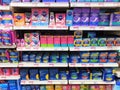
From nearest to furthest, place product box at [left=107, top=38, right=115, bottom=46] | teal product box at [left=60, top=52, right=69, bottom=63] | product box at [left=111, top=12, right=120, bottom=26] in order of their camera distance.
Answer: product box at [left=111, top=12, right=120, bottom=26] < product box at [left=107, top=38, right=115, bottom=46] < teal product box at [left=60, top=52, right=69, bottom=63]

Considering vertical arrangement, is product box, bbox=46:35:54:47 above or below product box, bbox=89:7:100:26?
below

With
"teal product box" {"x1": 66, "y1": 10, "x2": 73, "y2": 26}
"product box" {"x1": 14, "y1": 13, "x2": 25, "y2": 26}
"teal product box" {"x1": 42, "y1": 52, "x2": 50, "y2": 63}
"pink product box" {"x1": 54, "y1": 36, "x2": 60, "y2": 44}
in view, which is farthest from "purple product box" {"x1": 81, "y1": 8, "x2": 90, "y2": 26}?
"product box" {"x1": 14, "y1": 13, "x2": 25, "y2": 26}

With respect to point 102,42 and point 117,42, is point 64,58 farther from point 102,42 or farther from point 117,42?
point 117,42

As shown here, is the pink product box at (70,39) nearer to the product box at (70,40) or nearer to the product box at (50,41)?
the product box at (70,40)

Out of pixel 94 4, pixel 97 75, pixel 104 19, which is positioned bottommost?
pixel 97 75

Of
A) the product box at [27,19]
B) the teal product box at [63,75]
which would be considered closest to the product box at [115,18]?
the teal product box at [63,75]

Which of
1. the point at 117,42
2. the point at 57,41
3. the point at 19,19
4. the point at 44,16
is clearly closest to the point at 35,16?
the point at 44,16

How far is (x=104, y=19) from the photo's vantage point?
7.37 ft

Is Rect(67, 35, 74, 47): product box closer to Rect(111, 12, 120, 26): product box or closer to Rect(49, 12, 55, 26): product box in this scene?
Rect(49, 12, 55, 26): product box

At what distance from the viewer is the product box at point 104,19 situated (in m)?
2.24

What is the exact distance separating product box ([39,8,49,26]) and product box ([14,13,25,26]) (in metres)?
0.25

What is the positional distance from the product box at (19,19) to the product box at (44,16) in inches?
10.0

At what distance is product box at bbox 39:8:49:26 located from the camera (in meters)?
2.19

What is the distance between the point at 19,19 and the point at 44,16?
35 centimetres
